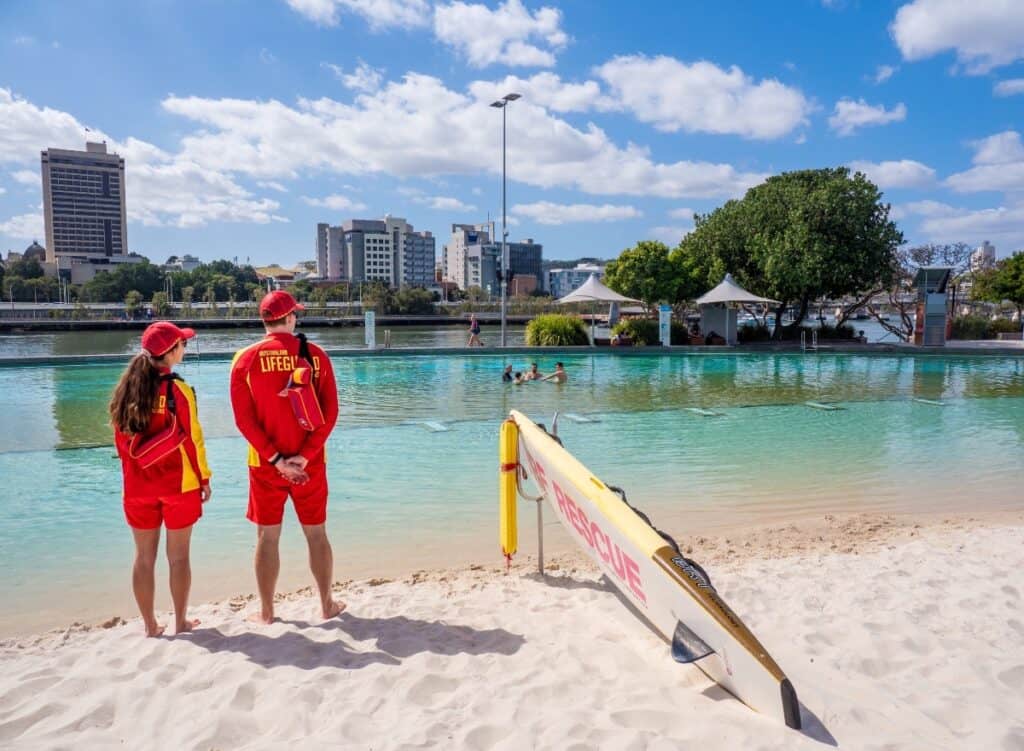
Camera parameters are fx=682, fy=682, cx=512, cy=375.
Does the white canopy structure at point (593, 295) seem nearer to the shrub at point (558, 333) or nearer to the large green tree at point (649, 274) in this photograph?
the shrub at point (558, 333)

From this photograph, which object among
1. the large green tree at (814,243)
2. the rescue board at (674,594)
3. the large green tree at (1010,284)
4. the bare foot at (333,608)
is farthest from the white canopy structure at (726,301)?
the bare foot at (333,608)

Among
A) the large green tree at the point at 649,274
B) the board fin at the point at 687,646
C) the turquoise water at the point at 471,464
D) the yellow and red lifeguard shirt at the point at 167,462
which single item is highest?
the large green tree at the point at 649,274

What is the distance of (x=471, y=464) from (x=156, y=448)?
5946mm

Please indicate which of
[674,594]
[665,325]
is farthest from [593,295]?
[674,594]

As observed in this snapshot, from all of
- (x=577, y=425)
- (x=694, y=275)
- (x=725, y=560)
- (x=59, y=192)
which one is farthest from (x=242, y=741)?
(x=59, y=192)

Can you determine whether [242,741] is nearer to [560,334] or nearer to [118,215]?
[560,334]

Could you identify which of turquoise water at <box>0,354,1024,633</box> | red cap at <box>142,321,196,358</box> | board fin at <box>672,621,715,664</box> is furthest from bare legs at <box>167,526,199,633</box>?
board fin at <box>672,621,715,664</box>

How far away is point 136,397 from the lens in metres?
3.54

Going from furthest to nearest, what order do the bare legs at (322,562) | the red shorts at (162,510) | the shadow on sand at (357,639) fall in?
1. the bare legs at (322,562)
2. the red shorts at (162,510)
3. the shadow on sand at (357,639)

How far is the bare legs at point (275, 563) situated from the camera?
385 cm

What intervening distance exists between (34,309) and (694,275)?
213 feet

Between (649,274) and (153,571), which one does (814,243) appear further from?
(153,571)

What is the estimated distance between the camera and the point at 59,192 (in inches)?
6255

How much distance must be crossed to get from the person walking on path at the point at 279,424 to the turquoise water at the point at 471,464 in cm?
171
